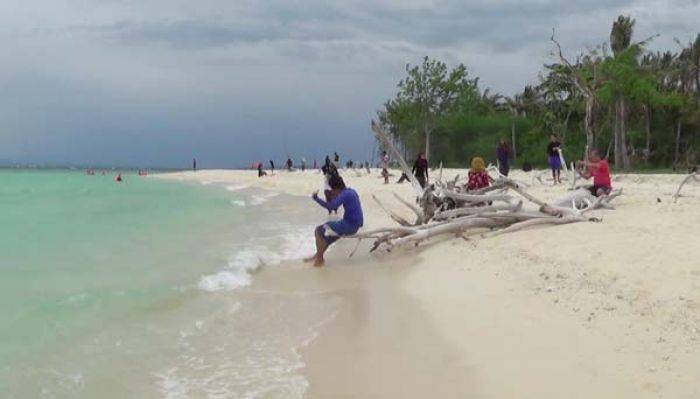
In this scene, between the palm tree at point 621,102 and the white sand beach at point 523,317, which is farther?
the palm tree at point 621,102

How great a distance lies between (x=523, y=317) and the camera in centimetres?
616

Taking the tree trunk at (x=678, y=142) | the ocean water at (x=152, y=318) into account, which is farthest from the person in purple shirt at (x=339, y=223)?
the tree trunk at (x=678, y=142)

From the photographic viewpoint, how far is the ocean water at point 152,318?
5172 millimetres

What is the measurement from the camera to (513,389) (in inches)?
178

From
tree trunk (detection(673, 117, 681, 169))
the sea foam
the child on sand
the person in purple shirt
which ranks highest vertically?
tree trunk (detection(673, 117, 681, 169))

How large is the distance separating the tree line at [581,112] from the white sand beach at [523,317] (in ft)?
59.0

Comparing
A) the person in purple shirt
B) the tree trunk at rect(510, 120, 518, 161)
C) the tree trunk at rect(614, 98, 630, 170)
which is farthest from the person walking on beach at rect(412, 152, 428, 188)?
the tree trunk at rect(510, 120, 518, 161)

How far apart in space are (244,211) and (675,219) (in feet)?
50.6

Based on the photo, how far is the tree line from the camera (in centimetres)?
3469

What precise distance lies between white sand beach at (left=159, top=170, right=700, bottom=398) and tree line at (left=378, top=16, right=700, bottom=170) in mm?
17992

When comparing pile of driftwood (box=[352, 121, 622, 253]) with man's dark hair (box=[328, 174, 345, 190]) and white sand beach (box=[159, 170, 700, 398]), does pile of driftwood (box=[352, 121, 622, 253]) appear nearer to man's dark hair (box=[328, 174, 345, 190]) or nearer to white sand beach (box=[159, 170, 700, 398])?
white sand beach (box=[159, 170, 700, 398])

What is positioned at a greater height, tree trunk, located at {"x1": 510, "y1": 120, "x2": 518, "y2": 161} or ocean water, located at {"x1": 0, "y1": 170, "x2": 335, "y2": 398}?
tree trunk, located at {"x1": 510, "y1": 120, "x2": 518, "y2": 161}

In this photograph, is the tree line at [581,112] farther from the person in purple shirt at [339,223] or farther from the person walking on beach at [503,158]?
the person in purple shirt at [339,223]

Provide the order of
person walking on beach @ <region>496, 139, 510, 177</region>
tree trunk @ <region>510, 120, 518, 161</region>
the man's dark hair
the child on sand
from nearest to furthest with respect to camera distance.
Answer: the man's dark hair < the child on sand < person walking on beach @ <region>496, 139, 510, 177</region> < tree trunk @ <region>510, 120, 518, 161</region>
